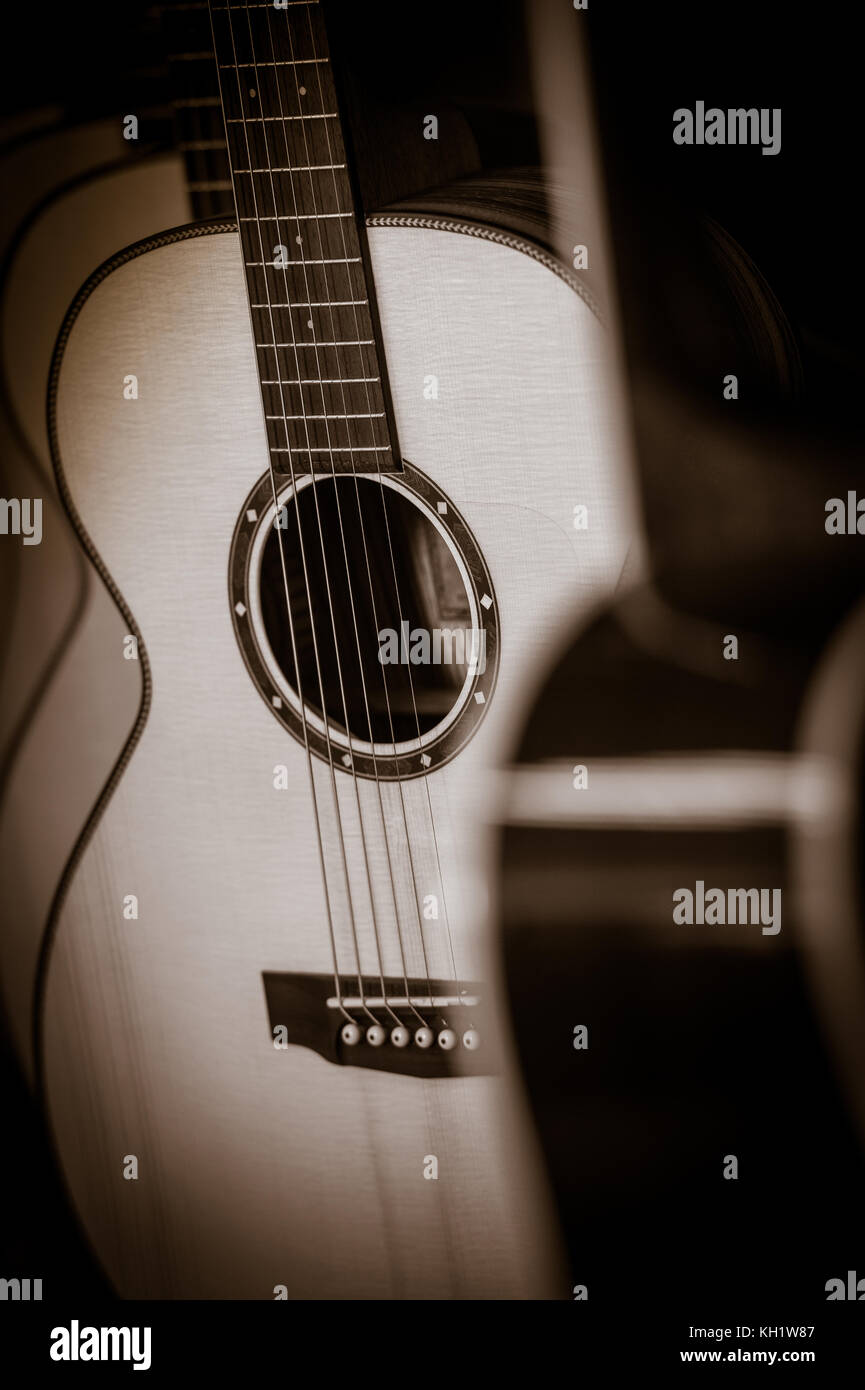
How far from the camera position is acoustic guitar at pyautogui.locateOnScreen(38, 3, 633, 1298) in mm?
794

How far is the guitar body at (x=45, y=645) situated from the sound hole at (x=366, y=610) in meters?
0.19

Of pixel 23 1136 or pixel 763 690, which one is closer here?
pixel 763 690

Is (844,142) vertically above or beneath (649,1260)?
above

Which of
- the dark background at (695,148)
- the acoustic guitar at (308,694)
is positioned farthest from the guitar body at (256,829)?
the dark background at (695,148)

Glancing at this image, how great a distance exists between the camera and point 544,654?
2.69 ft

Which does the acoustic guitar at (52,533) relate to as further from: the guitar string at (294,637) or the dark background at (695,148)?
the dark background at (695,148)

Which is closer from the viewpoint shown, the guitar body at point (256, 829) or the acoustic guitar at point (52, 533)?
the guitar body at point (256, 829)

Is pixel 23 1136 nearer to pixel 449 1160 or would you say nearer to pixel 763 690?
pixel 449 1160

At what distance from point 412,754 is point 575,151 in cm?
49

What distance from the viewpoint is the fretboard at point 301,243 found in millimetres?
786

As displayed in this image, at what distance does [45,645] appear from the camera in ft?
3.27

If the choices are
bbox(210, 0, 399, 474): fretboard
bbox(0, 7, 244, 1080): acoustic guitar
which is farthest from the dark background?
bbox(0, 7, 244, 1080): acoustic guitar

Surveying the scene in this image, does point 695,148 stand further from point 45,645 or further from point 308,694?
point 45,645

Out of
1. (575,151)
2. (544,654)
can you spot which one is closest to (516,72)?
(575,151)
